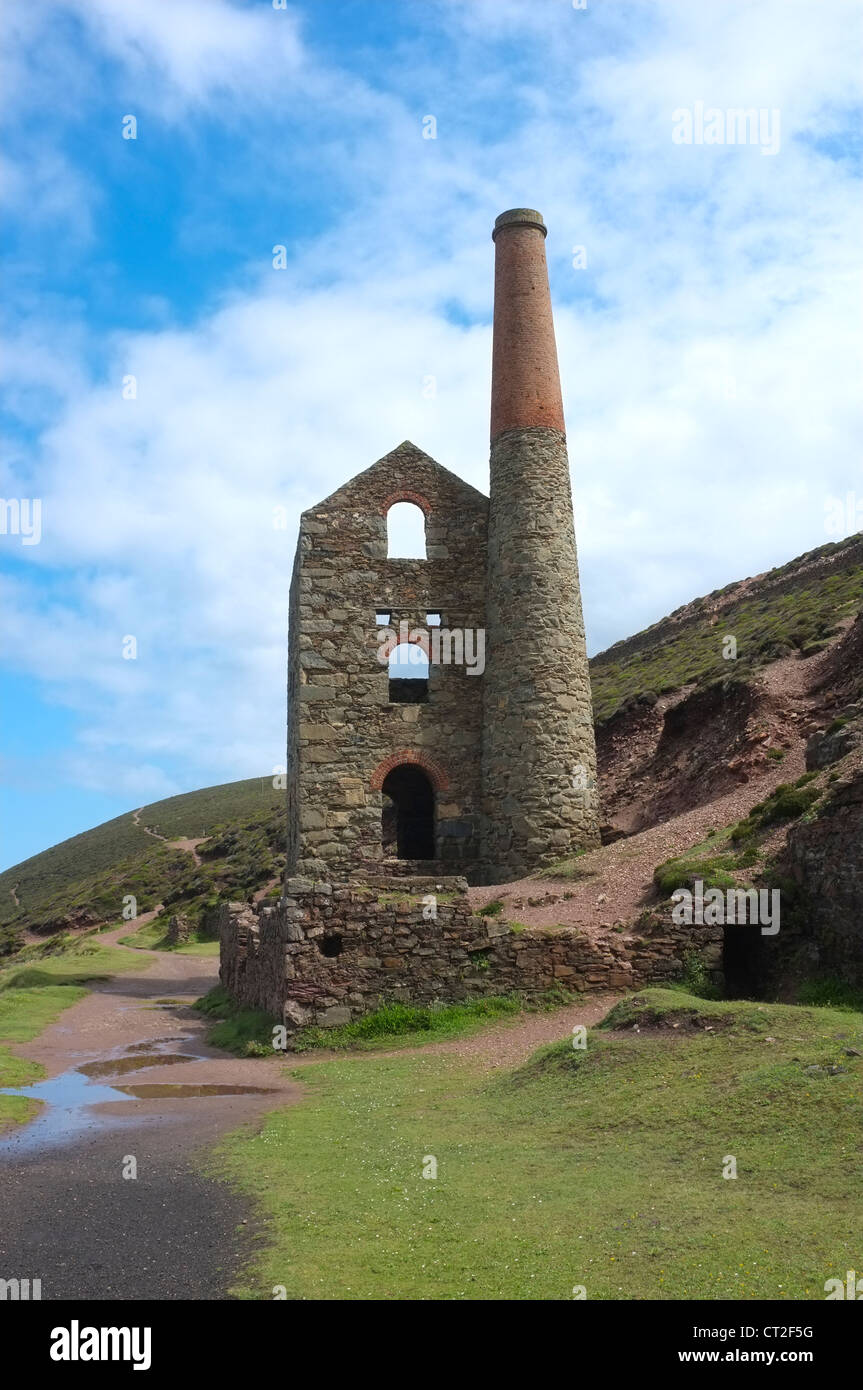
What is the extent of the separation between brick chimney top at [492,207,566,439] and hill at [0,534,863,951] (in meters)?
8.19

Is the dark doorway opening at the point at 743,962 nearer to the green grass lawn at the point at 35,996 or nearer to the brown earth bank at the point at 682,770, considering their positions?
the brown earth bank at the point at 682,770

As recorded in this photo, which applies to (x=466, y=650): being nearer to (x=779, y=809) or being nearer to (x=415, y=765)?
(x=415, y=765)

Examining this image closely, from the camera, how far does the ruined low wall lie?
15.7 meters

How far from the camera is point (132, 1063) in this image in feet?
52.0

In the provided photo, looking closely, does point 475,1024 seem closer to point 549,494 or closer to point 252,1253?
point 252,1253

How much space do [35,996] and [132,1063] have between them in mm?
9290

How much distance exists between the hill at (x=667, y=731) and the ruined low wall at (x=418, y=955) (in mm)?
8273

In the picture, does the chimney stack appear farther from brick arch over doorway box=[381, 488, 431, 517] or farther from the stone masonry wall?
brick arch over doorway box=[381, 488, 431, 517]

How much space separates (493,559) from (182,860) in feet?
156

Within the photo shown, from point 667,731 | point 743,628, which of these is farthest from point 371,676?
point 743,628

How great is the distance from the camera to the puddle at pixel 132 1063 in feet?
49.6

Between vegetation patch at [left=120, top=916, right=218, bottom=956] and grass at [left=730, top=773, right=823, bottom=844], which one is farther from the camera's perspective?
vegetation patch at [left=120, top=916, right=218, bottom=956]

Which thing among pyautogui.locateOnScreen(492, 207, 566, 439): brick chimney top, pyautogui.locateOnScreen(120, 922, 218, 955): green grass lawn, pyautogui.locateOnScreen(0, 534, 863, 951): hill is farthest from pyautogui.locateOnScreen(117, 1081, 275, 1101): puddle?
pyautogui.locateOnScreen(120, 922, 218, 955): green grass lawn
